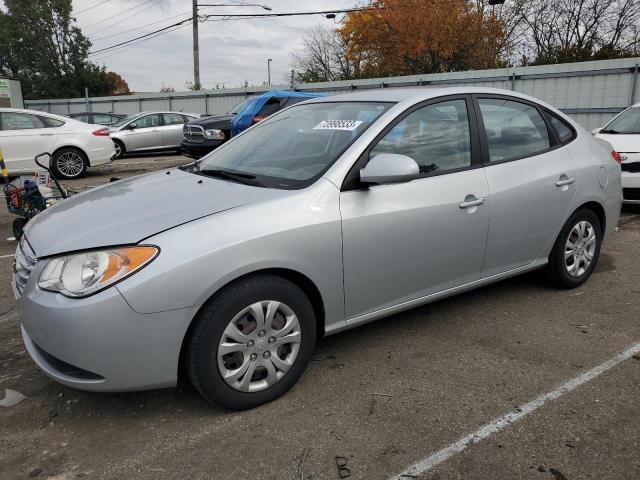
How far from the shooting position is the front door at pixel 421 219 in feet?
9.89

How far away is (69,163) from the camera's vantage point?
11.2m

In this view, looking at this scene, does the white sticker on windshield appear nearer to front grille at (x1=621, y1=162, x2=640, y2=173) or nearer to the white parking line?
the white parking line

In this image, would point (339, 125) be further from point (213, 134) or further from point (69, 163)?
point (213, 134)

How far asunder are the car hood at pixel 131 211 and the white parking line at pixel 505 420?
4.80 feet

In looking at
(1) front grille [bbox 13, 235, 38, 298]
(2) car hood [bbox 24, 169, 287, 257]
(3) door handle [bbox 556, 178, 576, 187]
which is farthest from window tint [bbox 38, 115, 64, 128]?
(3) door handle [bbox 556, 178, 576, 187]

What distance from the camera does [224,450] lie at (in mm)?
2459

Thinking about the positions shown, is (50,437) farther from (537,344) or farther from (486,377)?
(537,344)

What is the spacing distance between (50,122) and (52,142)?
0.42 m

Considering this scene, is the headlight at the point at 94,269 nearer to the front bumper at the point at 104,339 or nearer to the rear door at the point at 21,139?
the front bumper at the point at 104,339

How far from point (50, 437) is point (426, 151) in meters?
2.59

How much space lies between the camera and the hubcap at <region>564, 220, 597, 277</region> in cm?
428

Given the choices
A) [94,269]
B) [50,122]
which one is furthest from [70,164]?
[94,269]

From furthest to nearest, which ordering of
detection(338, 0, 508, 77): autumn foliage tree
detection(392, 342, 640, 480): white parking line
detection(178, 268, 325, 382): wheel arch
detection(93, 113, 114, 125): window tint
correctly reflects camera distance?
detection(338, 0, 508, 77): autumn foliage tree
detection(93, 113, 114, 125): window tint
detection(178, 268, 325, 382): wheel arch
detection(392, 342, 640, 480): white parking line

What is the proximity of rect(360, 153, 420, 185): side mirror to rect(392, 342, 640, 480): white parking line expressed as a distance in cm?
132
